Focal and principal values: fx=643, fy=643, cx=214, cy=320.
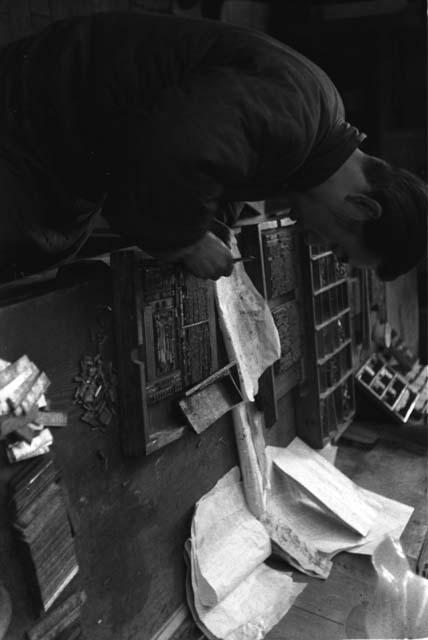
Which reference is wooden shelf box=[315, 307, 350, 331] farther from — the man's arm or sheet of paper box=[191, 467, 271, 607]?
the man's arm

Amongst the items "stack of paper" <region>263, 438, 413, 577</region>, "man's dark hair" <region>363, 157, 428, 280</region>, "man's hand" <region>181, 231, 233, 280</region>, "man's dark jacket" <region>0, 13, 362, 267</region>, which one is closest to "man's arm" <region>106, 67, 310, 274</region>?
"man's dark jacket" <region>0, 13, 362, 267</region>

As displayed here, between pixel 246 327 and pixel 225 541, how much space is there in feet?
3.41

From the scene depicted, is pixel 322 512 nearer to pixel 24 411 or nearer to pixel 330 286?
pixel 330 286

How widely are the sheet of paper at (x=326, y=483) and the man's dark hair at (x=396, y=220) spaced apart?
83.8 inches

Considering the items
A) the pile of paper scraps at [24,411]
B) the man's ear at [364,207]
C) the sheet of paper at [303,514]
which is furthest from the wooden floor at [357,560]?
the man's ear at [364,207]

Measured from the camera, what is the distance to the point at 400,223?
67.0 inches

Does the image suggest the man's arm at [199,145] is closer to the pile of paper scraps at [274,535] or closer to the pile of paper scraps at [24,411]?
the pile of paper scraps at [24,411]

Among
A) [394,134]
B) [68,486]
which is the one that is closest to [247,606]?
[68,486]

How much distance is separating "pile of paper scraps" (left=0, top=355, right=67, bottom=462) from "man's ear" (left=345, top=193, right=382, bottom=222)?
39.7 inches

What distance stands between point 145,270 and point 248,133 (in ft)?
3.21

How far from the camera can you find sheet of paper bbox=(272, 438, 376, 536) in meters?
3.63

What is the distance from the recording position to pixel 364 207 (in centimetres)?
174

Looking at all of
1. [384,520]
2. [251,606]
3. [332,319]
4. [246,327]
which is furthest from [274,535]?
[332,319]

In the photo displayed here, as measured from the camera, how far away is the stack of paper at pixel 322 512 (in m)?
3.55
